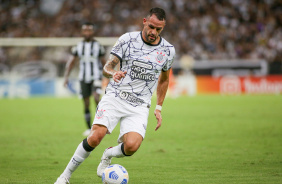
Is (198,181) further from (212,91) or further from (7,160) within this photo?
(212,91)

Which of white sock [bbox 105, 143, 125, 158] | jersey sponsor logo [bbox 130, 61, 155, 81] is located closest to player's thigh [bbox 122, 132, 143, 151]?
white sock [bbox 105, 143, 125, 158]

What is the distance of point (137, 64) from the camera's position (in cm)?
641

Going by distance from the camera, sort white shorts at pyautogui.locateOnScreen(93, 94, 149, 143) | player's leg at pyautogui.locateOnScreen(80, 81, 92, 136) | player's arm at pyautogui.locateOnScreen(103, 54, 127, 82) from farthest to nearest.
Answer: player's leg at pyautogui.locateOnScreen(80, 81, 92, 136) < white shorts at pyautogui.locateOnScreen(93, 94, 149, 143) < player's arm at pyautogui.locateOnScreen(103, 54, 127, 82)

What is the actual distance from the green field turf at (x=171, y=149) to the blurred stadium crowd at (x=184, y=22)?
42.6 feet

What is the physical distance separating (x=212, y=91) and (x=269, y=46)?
5.22 metres

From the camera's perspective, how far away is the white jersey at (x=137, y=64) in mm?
6414

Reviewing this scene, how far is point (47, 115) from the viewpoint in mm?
17266

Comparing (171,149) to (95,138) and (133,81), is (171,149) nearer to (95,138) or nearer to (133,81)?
(133,81)

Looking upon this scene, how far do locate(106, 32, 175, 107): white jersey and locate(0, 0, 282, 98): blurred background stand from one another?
19887mm

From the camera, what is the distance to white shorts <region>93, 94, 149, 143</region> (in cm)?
635

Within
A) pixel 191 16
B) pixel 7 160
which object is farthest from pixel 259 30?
pixel 7 160

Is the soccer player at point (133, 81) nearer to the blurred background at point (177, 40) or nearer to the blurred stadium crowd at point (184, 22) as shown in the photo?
the blurred background at point (177, 40)

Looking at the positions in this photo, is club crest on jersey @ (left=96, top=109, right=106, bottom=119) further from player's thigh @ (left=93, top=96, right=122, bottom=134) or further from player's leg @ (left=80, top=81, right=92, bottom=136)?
player's leg @ (left=80, top=81, right=92, bottom=136)

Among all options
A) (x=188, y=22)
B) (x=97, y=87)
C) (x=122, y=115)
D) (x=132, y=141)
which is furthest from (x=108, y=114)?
(x=188, y=22)
